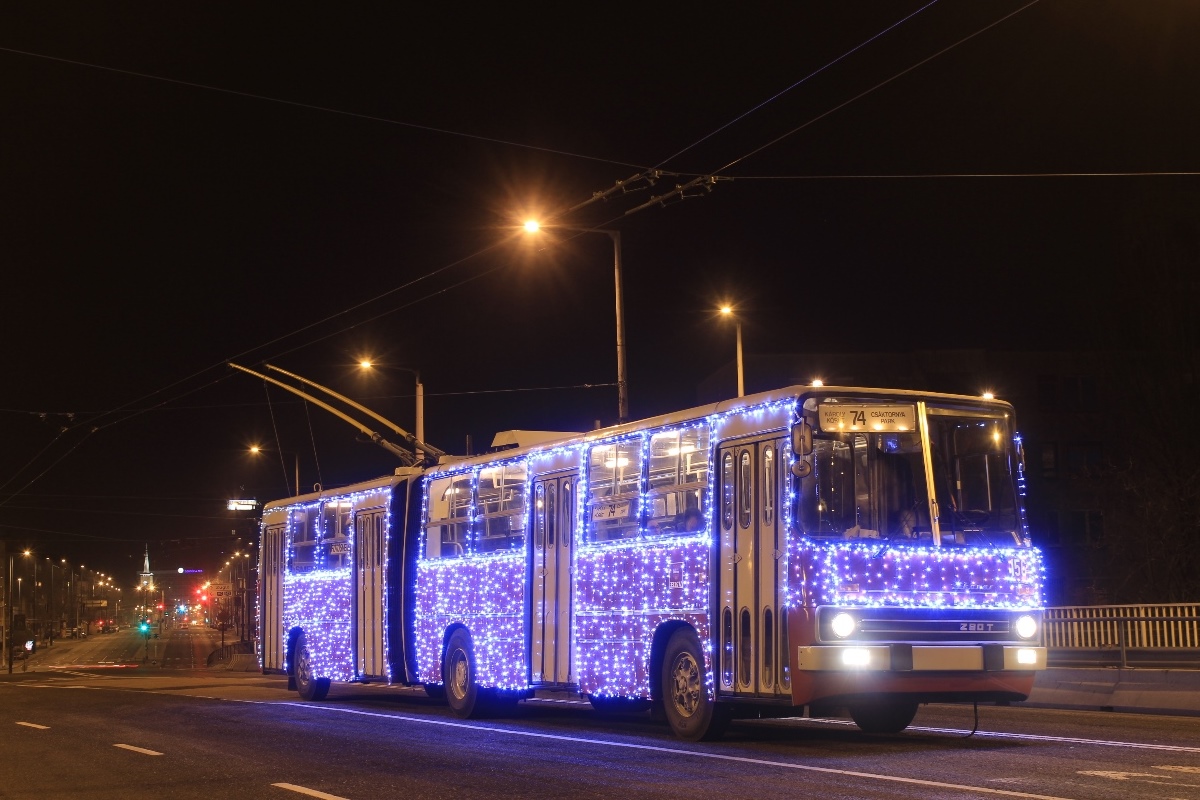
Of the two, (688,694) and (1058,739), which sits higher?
(688,694)

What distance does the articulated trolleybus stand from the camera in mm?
13578

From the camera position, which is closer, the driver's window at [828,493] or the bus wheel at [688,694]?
the driver's window at [828,493]

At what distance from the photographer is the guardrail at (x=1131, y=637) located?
80.7 ft

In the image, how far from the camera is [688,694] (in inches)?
602

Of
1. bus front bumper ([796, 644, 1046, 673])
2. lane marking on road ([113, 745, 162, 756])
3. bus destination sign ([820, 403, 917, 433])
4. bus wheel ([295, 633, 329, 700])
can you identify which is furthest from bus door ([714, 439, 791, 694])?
bus wheel ([295, 633, 329, 700])

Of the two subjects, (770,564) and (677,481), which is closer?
(770,564)

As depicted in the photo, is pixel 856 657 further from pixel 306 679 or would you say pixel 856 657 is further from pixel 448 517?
pixel 306 679

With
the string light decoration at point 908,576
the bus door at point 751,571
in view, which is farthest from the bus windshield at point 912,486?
the bus door at point 751,571

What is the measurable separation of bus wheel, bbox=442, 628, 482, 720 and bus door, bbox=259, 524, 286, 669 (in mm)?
7604

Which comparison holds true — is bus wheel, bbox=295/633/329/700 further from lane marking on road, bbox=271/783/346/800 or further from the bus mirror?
the bus mirror

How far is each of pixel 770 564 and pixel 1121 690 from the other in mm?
9025

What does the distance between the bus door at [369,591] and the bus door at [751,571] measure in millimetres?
9564

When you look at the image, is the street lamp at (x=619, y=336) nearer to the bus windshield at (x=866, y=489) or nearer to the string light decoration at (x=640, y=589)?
the string light decoration at (x=640, y=589)

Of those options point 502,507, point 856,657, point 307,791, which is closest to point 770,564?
point 856,657
